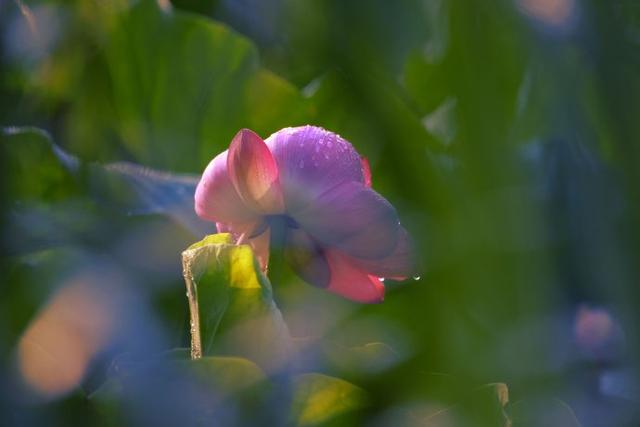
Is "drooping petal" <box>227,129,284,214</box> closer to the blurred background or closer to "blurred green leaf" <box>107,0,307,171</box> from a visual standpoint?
the blurred background

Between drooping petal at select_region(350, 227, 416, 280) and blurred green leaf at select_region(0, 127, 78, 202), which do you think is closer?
drooping petal at select_region(350, 227, 416, 280)

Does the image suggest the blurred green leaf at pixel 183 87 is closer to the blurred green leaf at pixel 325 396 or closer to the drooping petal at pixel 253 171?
the drooping petal at pixel 253 171

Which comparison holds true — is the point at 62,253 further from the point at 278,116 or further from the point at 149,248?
the point at 278,116

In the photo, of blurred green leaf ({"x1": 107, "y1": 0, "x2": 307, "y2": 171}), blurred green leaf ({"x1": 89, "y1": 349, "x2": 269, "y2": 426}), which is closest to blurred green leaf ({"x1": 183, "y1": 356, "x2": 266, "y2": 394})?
blurred green leaf ({"x1": 89, "y1": 349, "x2": 269, "y2": 426})

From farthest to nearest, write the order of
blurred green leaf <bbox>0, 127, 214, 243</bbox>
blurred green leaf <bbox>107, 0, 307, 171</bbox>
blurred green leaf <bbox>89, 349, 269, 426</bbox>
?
blurred green leaf <bbox>107, 0, 307, 171</bbox>, blurred green leaf <bbox>0, 127, 214, 243</bbox>, blurred green leaf <bbox>89, 349, 269, 426</bbox>

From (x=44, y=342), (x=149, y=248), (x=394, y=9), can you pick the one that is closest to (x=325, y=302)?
(x=149, y=248)

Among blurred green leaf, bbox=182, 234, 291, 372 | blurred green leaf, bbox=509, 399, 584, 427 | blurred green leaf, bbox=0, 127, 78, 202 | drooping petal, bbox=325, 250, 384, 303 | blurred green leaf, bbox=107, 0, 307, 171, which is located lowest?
blurred green leaf, bbox=107, 0, 307, 171
